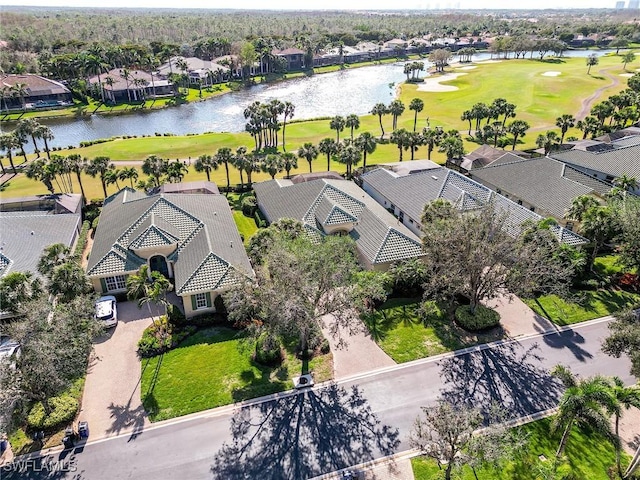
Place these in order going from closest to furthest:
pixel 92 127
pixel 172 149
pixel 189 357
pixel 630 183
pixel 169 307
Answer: pixel 189 357
pixel 169 307
pixel 630 183
pixel 172 149
pixel 92 127

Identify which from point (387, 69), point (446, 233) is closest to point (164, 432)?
point (446, 233)

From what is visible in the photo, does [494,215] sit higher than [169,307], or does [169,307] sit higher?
[494,215]

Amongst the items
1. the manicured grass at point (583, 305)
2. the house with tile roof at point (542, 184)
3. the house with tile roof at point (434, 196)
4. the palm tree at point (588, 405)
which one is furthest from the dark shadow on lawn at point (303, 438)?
the house with tile roof at point (542, 184)

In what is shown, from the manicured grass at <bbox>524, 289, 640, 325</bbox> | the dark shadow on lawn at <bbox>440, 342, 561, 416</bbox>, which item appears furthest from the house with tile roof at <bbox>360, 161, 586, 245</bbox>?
the dark shadow on lawn at <bbox>440, 342, 561, 416</bbox>

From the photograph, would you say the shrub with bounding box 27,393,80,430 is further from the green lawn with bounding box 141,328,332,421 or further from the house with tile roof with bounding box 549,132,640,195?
the house with tile roof with bounding box 549,132,640,195

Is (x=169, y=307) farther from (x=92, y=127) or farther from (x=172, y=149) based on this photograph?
(x=92, y=127)

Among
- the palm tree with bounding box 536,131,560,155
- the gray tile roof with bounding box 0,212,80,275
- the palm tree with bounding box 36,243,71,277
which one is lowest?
the palm tree with bounding box 536,131,560,155

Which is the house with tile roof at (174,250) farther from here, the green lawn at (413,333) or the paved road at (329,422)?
the green lawn at (413,333)
